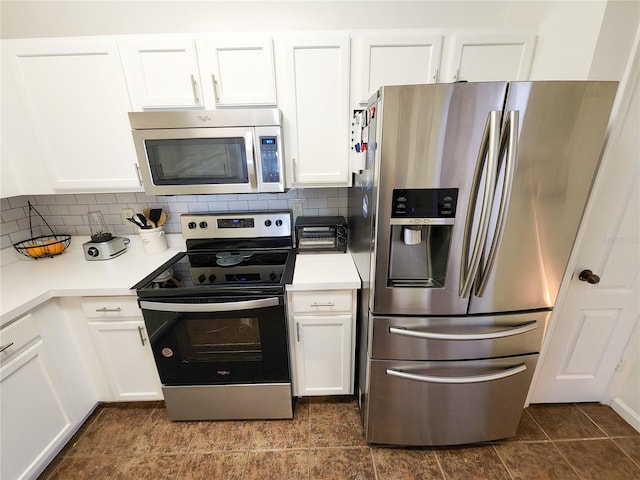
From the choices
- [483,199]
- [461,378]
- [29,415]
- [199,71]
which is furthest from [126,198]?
[461,378]

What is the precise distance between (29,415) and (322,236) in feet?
5.71

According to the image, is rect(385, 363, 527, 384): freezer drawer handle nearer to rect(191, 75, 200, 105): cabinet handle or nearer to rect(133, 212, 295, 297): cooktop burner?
rect(133, 212, 295, 297): cooktop burner

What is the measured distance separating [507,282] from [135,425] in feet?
7.34

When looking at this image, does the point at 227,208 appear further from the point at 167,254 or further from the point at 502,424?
the point at 502,424

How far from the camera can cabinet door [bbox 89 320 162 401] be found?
147 centimetres

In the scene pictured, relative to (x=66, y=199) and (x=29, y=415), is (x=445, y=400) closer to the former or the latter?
(x=29, y=415)

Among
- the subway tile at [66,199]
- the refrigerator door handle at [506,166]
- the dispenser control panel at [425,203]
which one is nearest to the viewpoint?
the refrigerator door handle at [506,166]

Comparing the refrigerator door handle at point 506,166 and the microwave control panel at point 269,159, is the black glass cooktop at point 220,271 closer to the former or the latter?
the microwave control panel at point 269,159

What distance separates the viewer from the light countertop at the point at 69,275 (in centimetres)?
129

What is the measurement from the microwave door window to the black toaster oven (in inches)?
19.4

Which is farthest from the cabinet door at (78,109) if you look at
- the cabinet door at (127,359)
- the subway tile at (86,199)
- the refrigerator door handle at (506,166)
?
the refrigerator door handle at (506,166)

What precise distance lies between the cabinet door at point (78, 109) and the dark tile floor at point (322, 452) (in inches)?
59.2

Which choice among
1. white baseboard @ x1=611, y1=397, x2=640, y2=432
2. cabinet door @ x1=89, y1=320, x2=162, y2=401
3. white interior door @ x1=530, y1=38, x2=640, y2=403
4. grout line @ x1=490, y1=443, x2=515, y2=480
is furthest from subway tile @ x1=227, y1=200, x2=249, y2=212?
white baseboard @ x1=611, y1=397, x2=640, y2=432

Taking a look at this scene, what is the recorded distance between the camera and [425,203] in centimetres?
103
